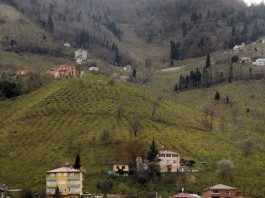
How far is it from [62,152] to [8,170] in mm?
10965

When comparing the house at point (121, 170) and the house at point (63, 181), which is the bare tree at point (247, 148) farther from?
the house at point (63, 181)

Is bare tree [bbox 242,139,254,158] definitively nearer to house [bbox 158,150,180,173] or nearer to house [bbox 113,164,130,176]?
house [bbox 158,150,180,173]

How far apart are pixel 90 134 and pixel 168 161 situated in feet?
66.6

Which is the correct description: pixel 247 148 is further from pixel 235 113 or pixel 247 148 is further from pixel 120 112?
pixel 235 113

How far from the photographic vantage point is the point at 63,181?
105 meters

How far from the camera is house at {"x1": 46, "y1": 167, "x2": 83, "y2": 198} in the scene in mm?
104188

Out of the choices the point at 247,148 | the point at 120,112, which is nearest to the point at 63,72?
the point at 120,112

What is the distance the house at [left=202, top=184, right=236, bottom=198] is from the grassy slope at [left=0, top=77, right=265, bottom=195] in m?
4.97

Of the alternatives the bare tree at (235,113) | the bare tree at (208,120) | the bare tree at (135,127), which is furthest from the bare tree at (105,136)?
the bare tree at (235,113)

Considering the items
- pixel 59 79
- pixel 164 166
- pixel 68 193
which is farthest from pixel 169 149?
pixel 59 79

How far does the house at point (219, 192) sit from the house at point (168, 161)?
13236 millimetres

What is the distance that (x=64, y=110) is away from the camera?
5541 inches

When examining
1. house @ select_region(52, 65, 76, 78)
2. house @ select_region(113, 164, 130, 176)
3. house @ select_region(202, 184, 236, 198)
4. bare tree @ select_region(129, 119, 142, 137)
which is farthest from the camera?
house @ select_region(52, 65, 76, 78)

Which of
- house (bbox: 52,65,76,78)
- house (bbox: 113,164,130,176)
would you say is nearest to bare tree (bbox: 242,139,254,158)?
house (bbox: 113,164,130,176)
